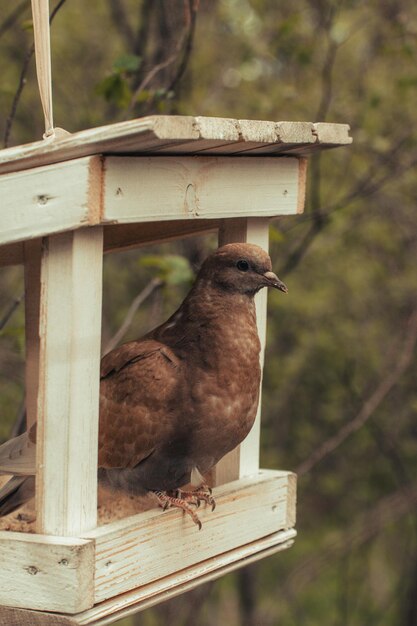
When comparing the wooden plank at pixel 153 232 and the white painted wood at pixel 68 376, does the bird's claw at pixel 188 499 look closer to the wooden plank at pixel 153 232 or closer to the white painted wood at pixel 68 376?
the white painted wood at pixel 68 376

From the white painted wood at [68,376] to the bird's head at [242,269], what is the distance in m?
0.49

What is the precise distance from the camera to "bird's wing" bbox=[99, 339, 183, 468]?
2789mm

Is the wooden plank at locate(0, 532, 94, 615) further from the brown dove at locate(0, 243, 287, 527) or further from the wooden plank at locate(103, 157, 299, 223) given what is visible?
the wooden plank at locate(103, 157, 299, 223)

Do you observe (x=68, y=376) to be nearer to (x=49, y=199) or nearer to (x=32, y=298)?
(x=49, y=199)

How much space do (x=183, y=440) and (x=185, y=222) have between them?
742 millimetres

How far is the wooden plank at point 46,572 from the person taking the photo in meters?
2.43

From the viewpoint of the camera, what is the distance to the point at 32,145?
93.8 inches

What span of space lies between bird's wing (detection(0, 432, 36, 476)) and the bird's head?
0.65 m

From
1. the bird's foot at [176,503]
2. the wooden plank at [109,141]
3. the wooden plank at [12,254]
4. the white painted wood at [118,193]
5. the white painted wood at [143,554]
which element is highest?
the wooden plank at [109,141]

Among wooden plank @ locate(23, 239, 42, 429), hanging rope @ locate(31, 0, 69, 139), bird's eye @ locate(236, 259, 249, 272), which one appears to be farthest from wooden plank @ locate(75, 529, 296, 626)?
hanging rope @ locate(31, 0, 69, 139)

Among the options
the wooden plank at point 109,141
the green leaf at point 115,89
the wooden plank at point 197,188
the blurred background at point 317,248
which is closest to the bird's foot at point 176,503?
the wooden plank at point 197,188

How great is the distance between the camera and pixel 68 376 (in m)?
2.47

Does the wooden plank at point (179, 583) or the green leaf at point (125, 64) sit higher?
the green leaf at point (125, 64)

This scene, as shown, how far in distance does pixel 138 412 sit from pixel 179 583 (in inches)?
18.2
